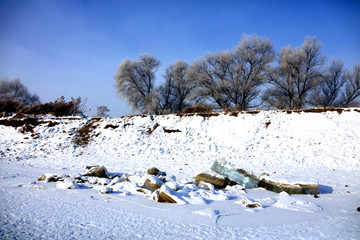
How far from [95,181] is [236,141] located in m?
8.76

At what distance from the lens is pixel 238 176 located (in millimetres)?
6742

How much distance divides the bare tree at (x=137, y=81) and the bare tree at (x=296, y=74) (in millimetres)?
19423

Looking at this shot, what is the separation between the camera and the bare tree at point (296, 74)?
93.6ft

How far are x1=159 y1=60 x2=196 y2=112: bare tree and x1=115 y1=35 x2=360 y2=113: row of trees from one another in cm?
18

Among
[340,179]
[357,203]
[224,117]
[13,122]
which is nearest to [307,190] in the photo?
[357,203]

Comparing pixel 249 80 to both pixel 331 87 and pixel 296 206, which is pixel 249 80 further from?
pixel 296 206

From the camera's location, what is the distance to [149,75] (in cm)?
3706

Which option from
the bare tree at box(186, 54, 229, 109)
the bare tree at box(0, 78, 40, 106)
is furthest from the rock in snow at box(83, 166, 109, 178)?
the bare tree at box(0, 78, 40, 106)

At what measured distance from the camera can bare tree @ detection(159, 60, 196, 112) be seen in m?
36.6

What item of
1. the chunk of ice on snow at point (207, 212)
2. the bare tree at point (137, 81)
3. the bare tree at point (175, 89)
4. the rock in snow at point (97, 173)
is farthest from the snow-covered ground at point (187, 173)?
the bare tree at point (175, 89)

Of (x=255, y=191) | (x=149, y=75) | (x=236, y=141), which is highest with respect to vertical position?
(x=149, y=75)

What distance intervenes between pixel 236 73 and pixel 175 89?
12.1 meters

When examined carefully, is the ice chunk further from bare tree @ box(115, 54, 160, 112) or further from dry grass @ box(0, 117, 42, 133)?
bare tree @ box(115, 54, 160, 112)

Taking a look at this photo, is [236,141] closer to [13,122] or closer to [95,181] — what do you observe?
[95,181]
